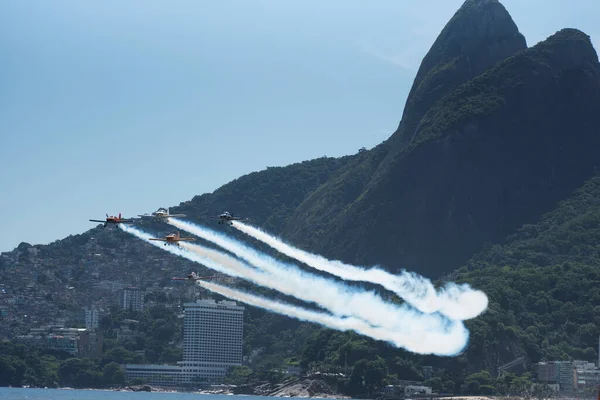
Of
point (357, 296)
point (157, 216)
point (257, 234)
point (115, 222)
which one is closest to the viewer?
point (115, 222)

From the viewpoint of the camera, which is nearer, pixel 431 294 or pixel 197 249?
pixel 197 249

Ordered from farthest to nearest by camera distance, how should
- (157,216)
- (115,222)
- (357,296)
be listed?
1. (357,296)
2. (157,216)
3. (115,222)

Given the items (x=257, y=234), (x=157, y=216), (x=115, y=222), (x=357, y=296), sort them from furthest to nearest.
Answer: (x=357, y=296)
(x=257, y=234)
(x=157, y=216)
(x=115, y=222)

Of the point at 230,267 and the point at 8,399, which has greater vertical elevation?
the point at 230,267

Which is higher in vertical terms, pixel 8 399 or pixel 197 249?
pixel 197 249

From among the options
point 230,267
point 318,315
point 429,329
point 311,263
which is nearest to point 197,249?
point 230,267

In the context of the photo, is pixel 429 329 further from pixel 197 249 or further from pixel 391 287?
pixel 197 249

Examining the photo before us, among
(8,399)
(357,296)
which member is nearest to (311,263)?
(357,296)

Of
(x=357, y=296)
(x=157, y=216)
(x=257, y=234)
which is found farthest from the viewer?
(x=357, y=296)

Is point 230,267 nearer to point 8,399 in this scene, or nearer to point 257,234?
point 257,234

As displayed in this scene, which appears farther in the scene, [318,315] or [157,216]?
[318,315]
